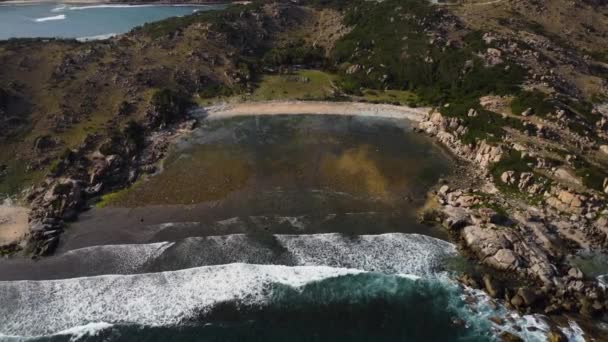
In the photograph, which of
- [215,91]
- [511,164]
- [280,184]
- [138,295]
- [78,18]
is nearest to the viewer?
[138,295]

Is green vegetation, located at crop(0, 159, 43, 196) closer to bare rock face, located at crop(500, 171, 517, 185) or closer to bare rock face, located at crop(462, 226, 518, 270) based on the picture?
bare rock face, located at crop(462, 226, 518, 270)

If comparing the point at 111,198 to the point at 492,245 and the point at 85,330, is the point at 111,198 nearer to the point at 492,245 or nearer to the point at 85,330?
the point at 85,330

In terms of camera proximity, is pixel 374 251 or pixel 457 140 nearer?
pixel 374 251

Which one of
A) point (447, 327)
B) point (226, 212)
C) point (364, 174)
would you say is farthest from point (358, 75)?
point (447, 327)

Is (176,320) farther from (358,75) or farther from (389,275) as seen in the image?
(358,75)

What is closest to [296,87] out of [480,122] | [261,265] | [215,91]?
[215,91]

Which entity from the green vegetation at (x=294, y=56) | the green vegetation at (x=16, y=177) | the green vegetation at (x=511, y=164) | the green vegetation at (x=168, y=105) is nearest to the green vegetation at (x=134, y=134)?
the green vegetation at (x=168, y=105)
